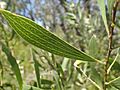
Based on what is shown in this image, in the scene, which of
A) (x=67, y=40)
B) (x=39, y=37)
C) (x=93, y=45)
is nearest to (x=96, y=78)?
(x=93, y=45)

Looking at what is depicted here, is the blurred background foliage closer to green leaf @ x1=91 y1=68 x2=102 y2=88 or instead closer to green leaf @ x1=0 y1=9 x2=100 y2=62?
green leaf @ x1=91 y1=68 x2=102 y2=88

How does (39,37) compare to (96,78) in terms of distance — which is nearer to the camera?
(39,37)

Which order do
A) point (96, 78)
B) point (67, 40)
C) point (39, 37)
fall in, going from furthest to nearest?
point (67, 40), point (96, 78), point (39, 37)

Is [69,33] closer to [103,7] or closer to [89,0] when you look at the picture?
[89,0]

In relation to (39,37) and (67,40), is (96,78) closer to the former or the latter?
(39,37)

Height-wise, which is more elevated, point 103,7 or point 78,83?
point 103,7

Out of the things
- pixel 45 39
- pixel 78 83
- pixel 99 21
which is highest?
pixel 45 39

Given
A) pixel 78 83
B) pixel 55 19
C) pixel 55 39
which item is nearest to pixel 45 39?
pixel 55 39
